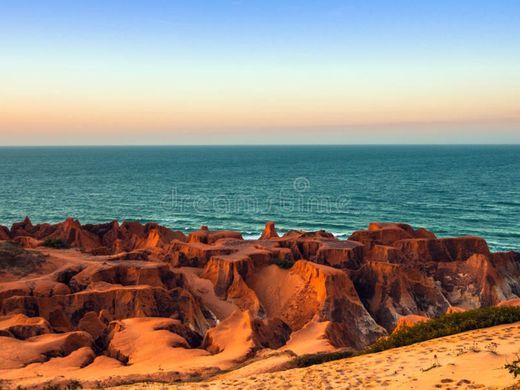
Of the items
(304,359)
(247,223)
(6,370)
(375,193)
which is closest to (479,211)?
(375,193)

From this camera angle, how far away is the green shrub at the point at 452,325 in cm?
2067

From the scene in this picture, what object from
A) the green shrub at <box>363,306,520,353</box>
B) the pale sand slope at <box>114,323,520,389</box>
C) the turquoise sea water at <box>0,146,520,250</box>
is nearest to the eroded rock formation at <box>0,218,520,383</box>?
the green shrub at <box>363,306,520,353</box>

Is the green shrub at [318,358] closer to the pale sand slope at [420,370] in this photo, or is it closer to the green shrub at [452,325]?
the green shrub at [452,325]

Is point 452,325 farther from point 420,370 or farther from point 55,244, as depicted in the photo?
point 55,244

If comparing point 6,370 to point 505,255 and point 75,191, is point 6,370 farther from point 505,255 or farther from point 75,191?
point 75,191

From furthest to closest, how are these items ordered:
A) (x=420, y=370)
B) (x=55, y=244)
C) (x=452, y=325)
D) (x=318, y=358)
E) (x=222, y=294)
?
1. (x=55, y=244)
2. (x=222, y=294)
3. (x=318, y=358)
4. (x=452, y=325)
5. (x=420, y=370)

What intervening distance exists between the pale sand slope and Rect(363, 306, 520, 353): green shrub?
0.71 metres

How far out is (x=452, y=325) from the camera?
2123 centimetres

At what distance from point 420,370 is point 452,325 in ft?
19.8

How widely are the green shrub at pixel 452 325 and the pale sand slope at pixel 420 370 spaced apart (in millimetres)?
713

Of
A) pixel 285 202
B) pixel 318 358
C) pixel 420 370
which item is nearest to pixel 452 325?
pixel 318 358

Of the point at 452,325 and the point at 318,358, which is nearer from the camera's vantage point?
the point at 452,325

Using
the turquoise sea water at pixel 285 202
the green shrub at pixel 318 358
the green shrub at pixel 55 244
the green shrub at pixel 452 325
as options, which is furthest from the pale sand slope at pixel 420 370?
the turquoise sea water at pixel 285 202

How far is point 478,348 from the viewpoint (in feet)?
56.5
